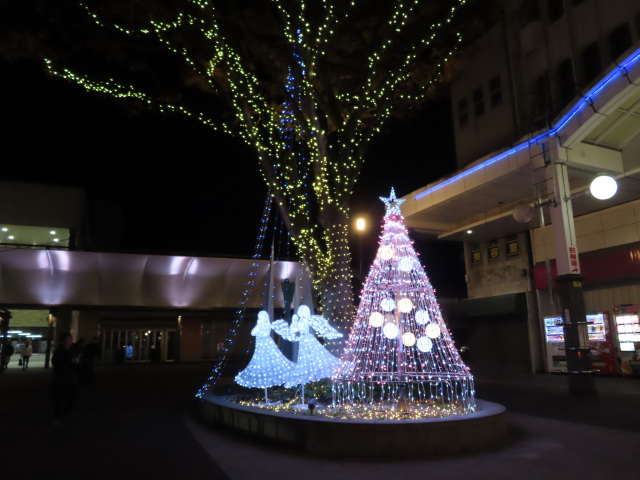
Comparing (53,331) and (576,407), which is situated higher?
(53,331)

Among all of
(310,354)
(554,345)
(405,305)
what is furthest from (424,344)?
(554,345)

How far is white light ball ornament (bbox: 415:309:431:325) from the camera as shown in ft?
27.7

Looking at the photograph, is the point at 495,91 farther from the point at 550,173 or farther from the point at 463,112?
the point at 550,173

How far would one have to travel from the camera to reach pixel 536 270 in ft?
62.9

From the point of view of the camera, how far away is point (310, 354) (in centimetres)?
927

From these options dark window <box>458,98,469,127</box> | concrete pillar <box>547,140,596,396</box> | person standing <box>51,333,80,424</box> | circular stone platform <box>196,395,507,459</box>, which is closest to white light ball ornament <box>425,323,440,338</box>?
circular stone platform <box>196,395,507,459</box>

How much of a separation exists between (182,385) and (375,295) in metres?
10.3

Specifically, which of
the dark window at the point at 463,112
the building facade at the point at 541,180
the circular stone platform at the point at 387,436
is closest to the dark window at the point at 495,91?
the building facade at the point at 541,180

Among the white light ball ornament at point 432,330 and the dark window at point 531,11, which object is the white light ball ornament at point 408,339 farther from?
the dark window at point 531,11

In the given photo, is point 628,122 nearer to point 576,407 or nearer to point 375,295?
point 576,407

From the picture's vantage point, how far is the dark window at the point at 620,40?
1445 centimetres

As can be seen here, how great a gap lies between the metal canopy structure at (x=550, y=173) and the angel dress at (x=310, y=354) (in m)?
7.39

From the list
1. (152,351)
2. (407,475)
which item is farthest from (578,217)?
(152,351)

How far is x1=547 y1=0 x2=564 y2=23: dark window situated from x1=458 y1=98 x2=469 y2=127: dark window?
4254 millimetres
